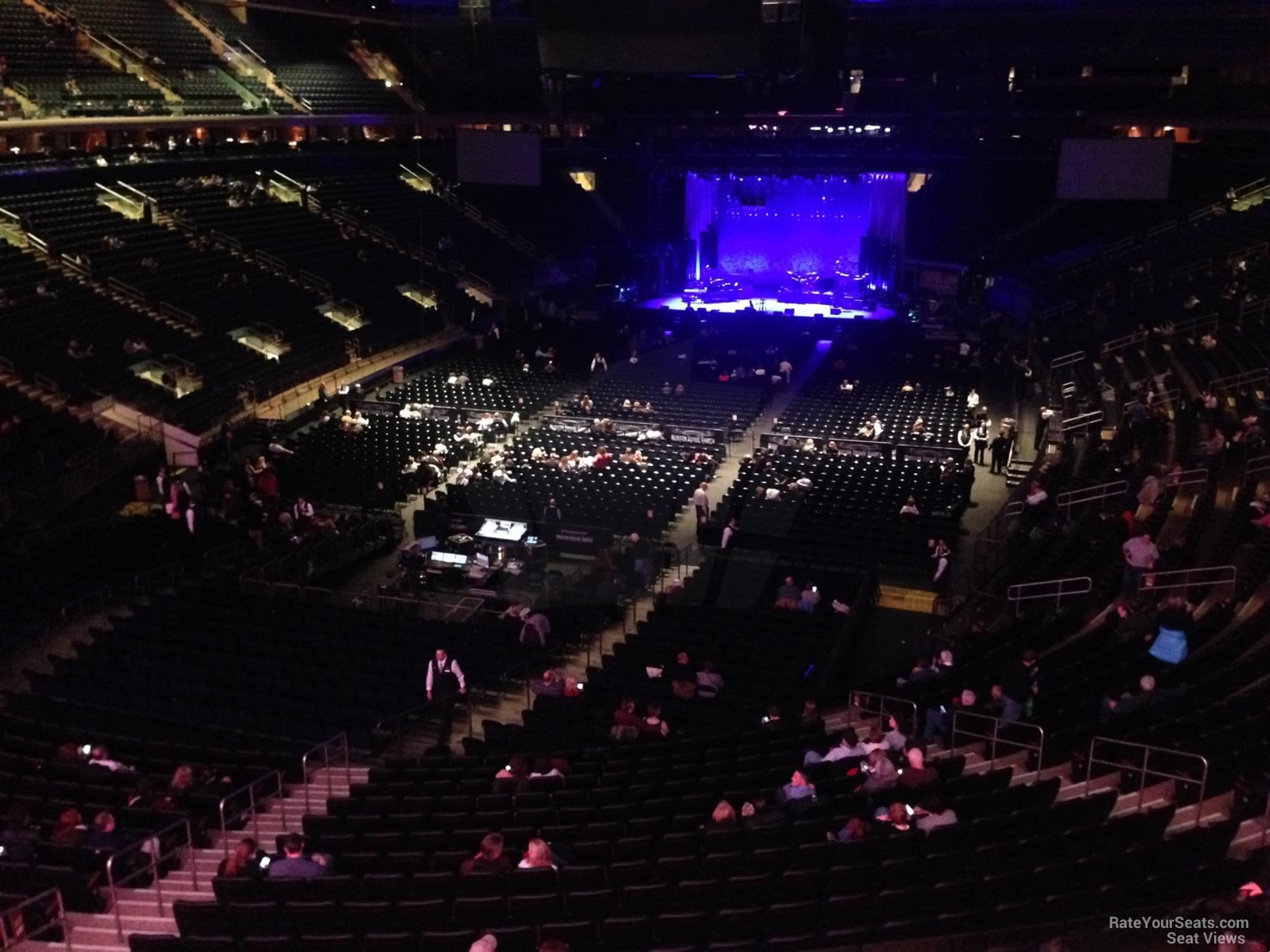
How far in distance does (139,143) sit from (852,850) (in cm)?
3203

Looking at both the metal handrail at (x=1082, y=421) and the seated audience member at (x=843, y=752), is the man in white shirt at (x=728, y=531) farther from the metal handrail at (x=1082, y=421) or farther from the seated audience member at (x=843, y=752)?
the metal handrail at (x=1082, y=421)

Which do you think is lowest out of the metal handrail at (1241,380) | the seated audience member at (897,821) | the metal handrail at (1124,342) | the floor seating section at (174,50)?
the seated audience member at (897,821)

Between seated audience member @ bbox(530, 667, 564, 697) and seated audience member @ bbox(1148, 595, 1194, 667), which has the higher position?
seated audience member @ bbox(1148, 595, 1194, 667)

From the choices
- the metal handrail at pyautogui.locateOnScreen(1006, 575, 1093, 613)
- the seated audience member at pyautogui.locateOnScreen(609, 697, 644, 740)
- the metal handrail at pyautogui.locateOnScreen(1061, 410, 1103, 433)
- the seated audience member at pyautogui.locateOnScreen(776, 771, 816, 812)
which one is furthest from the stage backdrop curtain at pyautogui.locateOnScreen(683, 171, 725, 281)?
the seated audience member at pyautogui.locateOnScreen(776, 771, 816, 812)

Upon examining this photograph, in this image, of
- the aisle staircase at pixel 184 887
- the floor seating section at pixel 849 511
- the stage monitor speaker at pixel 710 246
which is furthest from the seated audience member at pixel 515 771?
the stage monitor speaker at pixel 710 246

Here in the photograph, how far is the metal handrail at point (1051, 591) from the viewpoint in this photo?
47.7ft

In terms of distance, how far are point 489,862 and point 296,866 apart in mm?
1485

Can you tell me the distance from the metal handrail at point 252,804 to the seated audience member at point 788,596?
24.5 ft

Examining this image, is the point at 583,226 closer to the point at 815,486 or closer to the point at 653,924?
the point at 815,486

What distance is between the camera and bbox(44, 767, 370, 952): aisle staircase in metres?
8.09

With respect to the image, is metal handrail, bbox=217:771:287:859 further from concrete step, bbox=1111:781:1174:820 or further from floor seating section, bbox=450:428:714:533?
floor seating section, bbox=450:428:714:533

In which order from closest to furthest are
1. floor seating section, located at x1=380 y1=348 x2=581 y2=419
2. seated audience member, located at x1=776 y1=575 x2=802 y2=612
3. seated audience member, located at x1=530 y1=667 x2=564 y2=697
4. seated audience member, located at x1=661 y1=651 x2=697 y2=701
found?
seated audience member, located at x1=661 y1=651 x2=697 y2=701 → seated audience member, located at x1=530 y1=667 x2=564 y2=697 → seated audience member, located at x1=776 y1=575 x2=802 y2=612 → floor seating section, located at x1=380 y1=348 x2=581 y2=419

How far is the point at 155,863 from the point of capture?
8.50 m

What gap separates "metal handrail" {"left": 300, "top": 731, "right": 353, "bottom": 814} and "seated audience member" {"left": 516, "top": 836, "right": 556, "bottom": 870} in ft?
10.8
